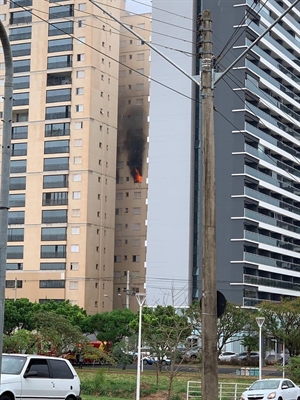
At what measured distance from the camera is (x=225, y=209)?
9000 cm

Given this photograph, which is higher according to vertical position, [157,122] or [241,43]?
[241,43]

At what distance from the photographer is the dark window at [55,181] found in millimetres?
101125

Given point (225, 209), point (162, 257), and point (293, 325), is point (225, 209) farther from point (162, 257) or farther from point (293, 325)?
point (293, 325)

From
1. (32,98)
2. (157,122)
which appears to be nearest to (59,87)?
(32,98)

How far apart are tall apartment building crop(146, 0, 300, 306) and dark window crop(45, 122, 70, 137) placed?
11.8 meters

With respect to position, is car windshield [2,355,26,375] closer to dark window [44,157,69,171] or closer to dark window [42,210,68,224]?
dark window [42,210,68,224]

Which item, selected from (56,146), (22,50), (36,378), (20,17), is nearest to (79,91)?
(56,146)

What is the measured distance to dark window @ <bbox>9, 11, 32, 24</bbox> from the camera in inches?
4173

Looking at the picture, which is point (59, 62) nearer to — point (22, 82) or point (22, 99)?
point (22, 82)

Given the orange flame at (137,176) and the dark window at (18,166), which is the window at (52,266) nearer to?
the dark window at (18,166)

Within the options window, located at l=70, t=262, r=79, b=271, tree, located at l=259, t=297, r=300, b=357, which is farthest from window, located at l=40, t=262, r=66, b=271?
tree, located at l=259, t=297, r=300, b=357

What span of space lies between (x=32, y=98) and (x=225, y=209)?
31.7 meters

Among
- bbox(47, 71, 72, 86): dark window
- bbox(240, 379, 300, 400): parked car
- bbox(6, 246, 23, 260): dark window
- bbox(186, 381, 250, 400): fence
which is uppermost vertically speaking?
bbox(47, 71, 72, 86): dark window

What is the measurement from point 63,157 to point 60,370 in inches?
3191
